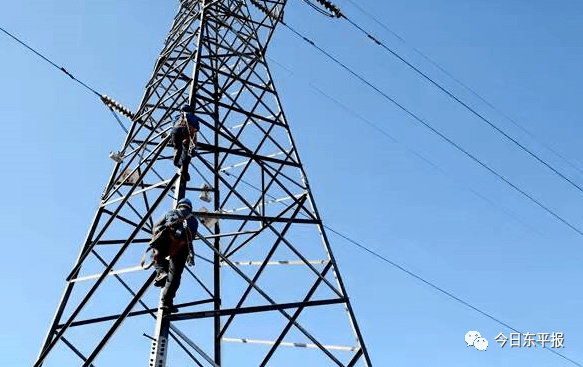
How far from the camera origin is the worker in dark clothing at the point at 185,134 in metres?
7.47

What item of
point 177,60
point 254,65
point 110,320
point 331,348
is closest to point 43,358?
point 110,320

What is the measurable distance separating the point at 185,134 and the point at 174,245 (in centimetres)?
198

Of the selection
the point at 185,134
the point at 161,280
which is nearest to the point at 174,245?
the point at 161,280

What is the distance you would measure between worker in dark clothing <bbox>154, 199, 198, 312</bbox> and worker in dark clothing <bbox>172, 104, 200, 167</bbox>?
43.9 inches

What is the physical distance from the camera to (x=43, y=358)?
277 inches

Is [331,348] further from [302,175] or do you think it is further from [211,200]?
[211,200]

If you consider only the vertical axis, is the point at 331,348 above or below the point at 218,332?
below

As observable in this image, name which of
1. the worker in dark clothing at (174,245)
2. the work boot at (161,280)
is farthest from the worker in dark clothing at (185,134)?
the work boot at (161,280)

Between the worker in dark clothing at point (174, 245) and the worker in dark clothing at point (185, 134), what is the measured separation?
112 centimetres

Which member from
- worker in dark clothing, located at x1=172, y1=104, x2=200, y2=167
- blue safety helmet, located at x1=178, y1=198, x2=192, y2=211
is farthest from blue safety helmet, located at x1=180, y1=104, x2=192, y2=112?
blue safety helmet, located at x1=178, y1=198, x2=192, y2=211

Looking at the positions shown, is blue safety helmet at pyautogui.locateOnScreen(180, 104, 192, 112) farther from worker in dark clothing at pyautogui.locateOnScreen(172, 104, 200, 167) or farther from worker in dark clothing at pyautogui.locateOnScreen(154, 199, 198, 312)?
worker in dark clothing at pyautogui.locateOnScreen(154, 199, 198, 312)

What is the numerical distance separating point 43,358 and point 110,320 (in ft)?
4.29

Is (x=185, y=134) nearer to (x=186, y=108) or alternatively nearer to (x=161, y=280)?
(x=186, y=108)

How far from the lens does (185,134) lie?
770 cm
